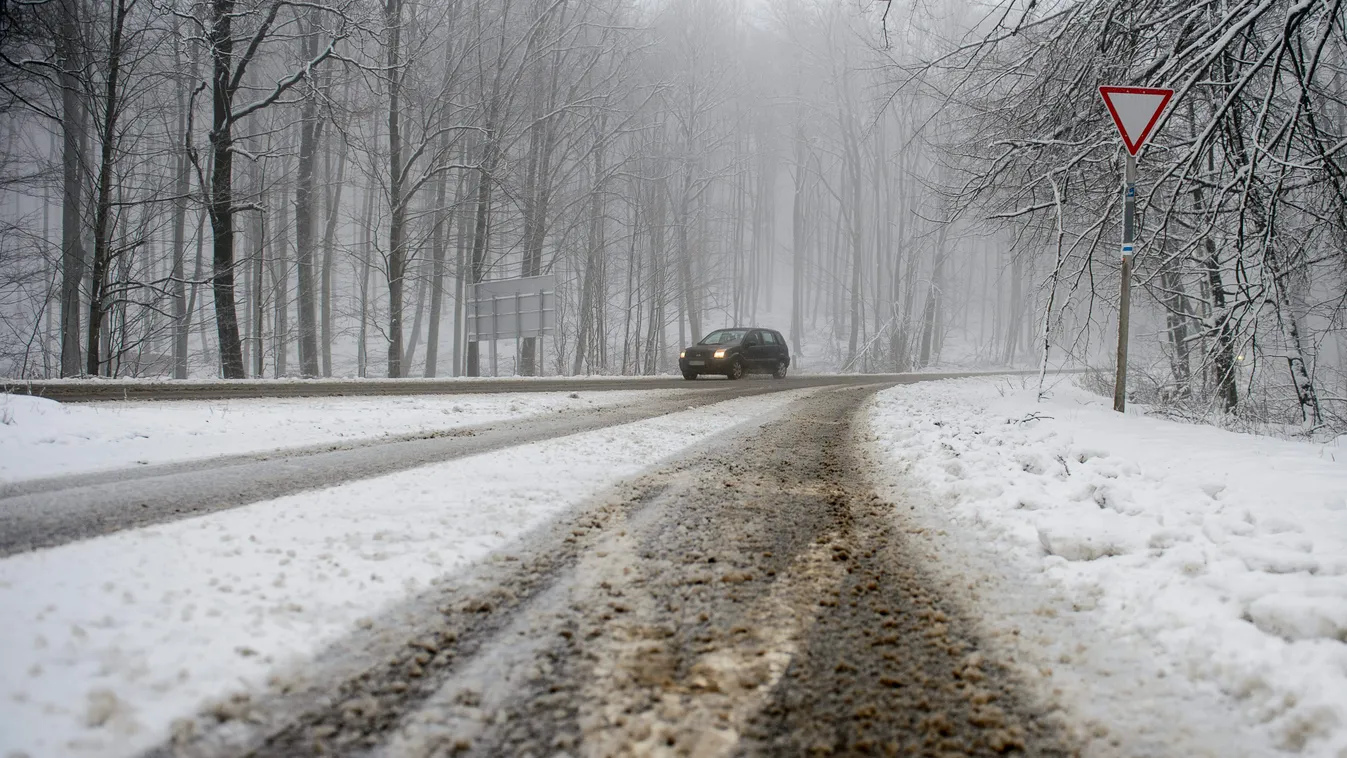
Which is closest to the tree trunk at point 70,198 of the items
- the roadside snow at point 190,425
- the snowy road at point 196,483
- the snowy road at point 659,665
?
the roadside snow at point 190,425

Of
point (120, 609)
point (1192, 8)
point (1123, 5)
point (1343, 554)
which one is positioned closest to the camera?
point (120, 609)

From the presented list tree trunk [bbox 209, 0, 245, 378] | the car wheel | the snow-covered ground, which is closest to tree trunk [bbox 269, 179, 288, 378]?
tree trunk [bbox 209, 0, 245, 378]

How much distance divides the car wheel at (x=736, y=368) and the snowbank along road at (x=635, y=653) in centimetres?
1438

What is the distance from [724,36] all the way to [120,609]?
35305 millimetres

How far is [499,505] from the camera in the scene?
3.54 meters

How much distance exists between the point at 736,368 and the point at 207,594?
16.5m

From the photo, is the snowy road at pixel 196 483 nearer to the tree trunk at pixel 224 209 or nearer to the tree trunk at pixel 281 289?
the tree trunk at pixel 224 209

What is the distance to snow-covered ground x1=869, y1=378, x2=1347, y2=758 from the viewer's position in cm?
180

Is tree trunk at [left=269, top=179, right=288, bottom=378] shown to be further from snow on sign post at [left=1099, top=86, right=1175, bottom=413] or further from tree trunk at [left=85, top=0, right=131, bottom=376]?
snow on sign post at [left=1099, top=86, right=1175, bottom=413]

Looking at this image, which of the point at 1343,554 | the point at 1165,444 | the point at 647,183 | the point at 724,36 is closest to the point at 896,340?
the point at 647,183

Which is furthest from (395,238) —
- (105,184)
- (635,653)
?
(635,653)

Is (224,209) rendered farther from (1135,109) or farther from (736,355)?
(1135,109)

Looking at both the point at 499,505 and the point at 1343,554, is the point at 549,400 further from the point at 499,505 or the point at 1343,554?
the point at 1343,554

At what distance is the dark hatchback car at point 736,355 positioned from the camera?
17.7 metres
